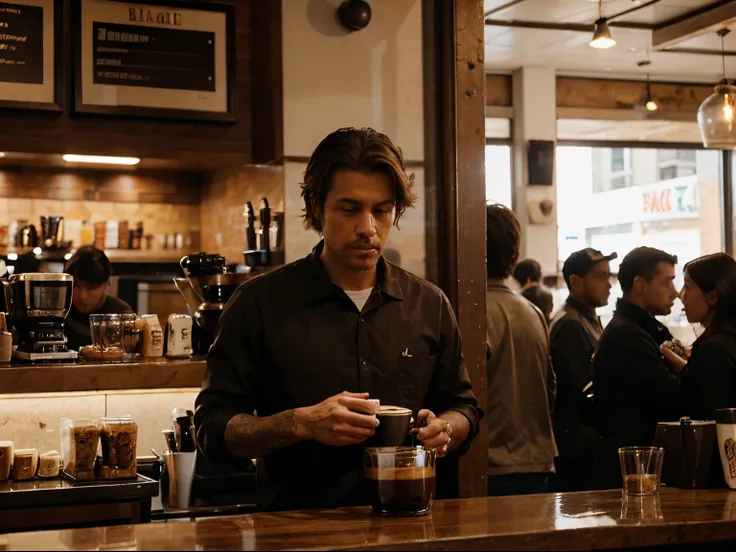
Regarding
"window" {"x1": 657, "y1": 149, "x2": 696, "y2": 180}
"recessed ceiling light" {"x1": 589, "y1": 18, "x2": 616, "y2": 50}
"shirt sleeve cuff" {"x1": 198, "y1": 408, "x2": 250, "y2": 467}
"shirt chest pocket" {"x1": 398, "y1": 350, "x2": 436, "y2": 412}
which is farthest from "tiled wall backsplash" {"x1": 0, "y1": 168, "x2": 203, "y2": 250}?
"window" {"x1": 657, "y1": 149, "x2": 696, "y2": 180}

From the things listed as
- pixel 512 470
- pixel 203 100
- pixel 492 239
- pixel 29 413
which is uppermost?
pixel 203 100

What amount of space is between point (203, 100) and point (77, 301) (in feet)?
4.02

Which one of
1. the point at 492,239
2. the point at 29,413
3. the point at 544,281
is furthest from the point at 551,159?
the point at 29,413

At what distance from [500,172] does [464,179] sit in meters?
5.59

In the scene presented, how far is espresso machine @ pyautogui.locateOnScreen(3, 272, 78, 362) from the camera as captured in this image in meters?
3.52

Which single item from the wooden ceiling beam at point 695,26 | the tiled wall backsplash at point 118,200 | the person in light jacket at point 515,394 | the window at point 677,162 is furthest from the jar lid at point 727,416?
the window at point 677,162

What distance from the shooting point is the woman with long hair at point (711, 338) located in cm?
348

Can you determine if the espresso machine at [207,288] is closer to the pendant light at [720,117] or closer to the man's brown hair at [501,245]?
the man's brown hair at [501,245]

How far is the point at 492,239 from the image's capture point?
401 cm

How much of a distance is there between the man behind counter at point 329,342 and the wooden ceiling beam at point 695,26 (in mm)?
5464

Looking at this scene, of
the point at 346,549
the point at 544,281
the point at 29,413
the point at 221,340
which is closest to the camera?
the point at 346,549

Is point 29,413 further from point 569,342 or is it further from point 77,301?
point 569,342

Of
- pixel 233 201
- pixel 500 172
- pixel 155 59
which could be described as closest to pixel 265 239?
pixel 155 59

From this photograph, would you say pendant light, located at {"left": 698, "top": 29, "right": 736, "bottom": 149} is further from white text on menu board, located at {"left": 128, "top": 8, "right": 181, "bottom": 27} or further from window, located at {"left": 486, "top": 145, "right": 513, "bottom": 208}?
white text on menu board, located at {"left": 128, "top": 8, "right": 181, "bottom": 27}
